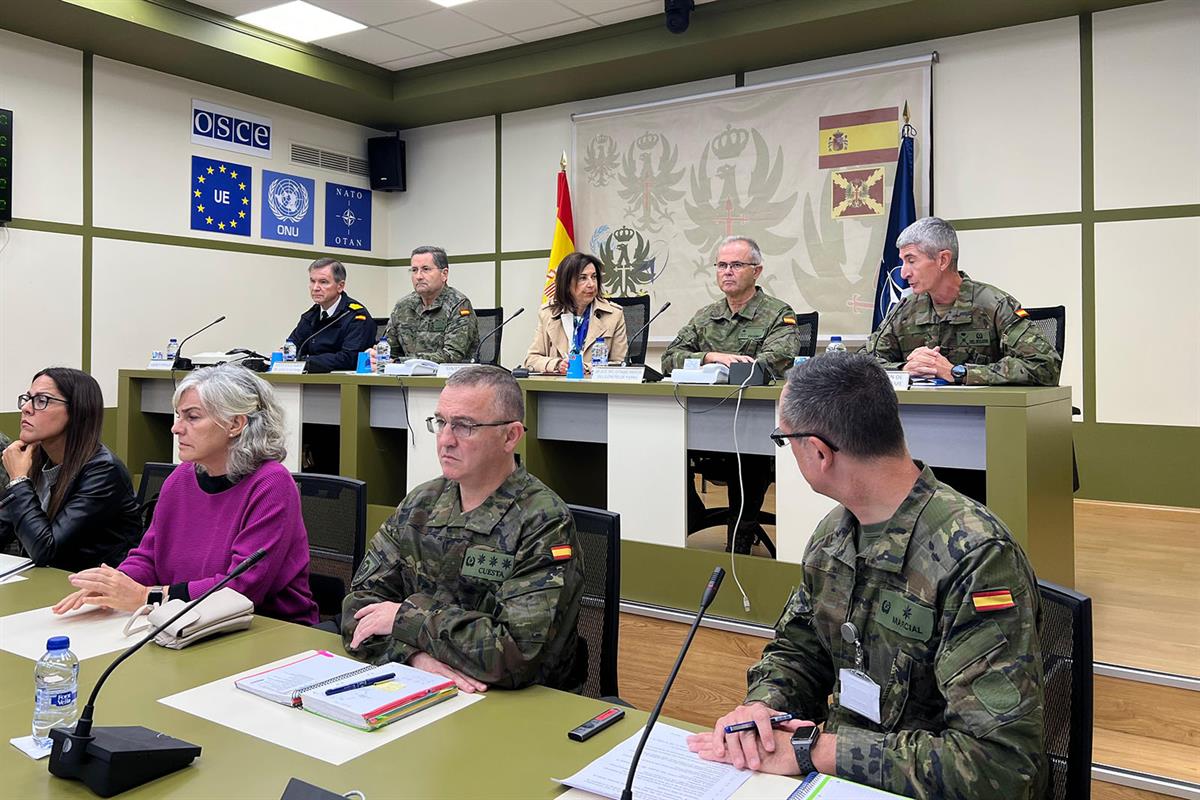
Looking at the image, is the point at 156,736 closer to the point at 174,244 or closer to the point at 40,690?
the point at 40,690

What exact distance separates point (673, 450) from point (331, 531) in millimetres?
1452

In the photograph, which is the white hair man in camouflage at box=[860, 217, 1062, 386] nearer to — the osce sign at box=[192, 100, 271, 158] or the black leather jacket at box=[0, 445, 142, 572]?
the black leather jacket at box=[0, 445, 142, 572]

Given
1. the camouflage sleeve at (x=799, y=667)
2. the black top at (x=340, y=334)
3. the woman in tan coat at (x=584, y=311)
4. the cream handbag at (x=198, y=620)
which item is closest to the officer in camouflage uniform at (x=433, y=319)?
the black top at (x=340, y=334)

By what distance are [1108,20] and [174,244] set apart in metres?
6.07

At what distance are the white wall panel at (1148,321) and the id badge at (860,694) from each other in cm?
452

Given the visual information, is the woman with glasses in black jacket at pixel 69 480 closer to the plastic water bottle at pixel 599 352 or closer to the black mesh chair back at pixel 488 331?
the plastic water bottle at pixel 599 352

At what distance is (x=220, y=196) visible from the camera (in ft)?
21.0

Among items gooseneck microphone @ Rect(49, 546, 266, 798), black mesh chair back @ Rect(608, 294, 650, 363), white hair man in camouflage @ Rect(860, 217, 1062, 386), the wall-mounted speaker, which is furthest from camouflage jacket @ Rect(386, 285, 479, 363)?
gooseneck microphone @ Rect(49, 546, 266, 798)

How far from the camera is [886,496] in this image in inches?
47.1

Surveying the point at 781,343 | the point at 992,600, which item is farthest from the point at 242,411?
the point at 781,343

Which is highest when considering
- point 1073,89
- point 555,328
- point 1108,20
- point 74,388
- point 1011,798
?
point 1108,20

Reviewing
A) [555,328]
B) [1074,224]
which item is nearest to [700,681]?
[555,328]

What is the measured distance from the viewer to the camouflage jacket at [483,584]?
141 centimetres

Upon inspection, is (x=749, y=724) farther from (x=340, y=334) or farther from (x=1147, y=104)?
(x=1147, y=104)
